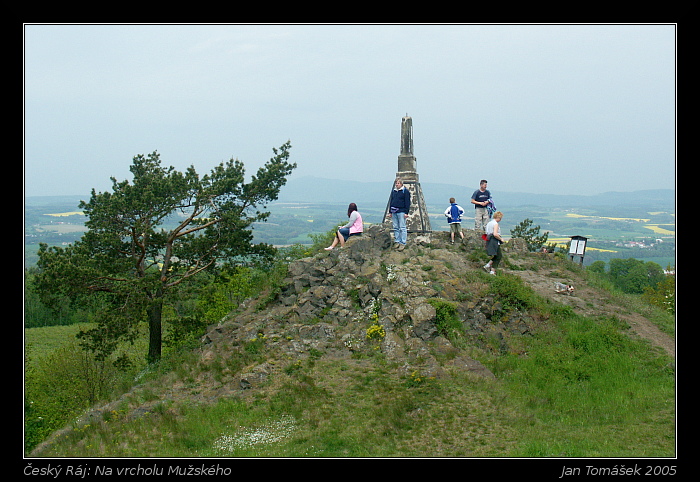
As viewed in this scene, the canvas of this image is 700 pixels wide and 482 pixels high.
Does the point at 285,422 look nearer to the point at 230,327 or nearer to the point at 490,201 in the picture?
the point at 230,327

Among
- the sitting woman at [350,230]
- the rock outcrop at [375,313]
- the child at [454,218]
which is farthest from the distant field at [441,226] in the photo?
the rock outcrop at [375,313]

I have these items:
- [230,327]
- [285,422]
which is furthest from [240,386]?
[230,327]

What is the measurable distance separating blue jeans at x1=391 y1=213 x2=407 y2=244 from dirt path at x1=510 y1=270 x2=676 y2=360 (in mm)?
4257

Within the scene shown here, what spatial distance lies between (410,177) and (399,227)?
12.1 ft

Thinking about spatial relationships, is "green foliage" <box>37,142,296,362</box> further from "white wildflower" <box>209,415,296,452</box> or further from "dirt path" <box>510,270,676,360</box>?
"dirt path" <box>510,270,676,360</box>

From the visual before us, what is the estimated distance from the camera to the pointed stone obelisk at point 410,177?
2264 cm

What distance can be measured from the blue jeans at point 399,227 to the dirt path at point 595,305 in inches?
168

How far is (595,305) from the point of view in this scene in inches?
711

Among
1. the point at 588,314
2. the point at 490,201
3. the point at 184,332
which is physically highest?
the point at 490,201

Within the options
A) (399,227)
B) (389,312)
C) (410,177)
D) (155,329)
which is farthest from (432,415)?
(155,329)

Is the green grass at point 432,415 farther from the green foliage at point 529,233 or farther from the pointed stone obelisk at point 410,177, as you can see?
the green foliage at point 529,233

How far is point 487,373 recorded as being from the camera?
1413cm

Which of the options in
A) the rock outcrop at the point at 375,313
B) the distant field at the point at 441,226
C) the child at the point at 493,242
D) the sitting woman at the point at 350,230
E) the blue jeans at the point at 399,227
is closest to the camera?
the rock outcrop at the point at 375,313

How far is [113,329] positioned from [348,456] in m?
12.1
